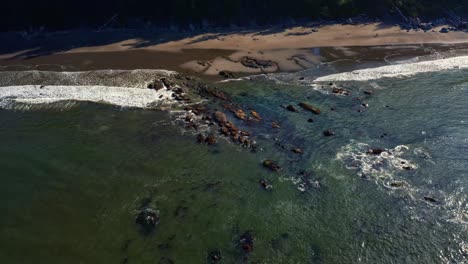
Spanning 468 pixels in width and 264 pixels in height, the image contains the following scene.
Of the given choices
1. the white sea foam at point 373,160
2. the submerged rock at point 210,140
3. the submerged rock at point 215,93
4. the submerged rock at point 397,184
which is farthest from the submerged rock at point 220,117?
the submerged rock at point 397,184

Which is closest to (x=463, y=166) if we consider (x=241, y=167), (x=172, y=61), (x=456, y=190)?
(x=456, y=190)

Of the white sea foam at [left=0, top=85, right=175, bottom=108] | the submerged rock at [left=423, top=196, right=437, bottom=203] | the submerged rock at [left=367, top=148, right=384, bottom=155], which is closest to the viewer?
the submerged rock at [left=423, top=196, right=437, bottom=203]

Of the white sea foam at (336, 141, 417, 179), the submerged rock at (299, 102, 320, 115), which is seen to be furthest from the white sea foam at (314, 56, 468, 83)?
the white sea foam at (336, 141, 417, 179)

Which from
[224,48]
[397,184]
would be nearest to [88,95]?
[224,48]

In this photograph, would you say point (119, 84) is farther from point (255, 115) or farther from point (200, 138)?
point (255, 115)

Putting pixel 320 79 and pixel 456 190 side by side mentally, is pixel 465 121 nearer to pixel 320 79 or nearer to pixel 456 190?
pixel 456 190

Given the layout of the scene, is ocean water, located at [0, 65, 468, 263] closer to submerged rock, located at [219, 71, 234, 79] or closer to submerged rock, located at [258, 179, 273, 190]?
submerged rock, located at [258, 179, 273, 190]
